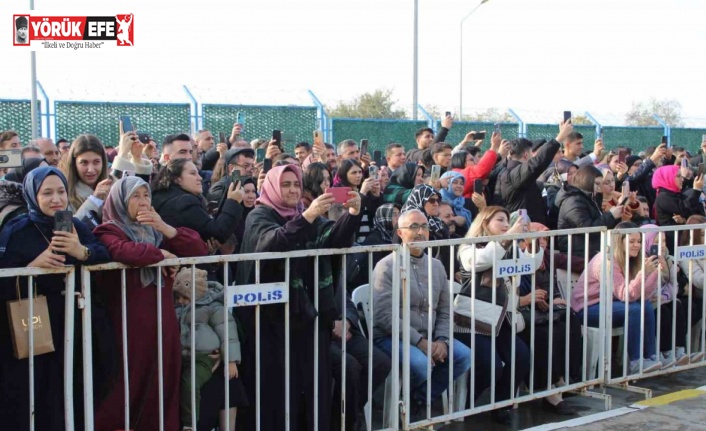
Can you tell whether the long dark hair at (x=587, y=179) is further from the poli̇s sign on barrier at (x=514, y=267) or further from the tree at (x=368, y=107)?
the tree at (x=368, y=107)


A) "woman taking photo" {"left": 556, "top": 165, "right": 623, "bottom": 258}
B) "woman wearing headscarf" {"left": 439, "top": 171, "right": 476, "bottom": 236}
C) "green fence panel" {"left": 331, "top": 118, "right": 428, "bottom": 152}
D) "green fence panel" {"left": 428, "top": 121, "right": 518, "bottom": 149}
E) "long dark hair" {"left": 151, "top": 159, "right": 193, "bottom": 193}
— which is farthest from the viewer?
"green fence panel" {"left": 428, "top": 121, "right": 518, "bottom": 149}

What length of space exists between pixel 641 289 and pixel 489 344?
68.3 inches

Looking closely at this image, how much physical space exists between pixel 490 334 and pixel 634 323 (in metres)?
1.79

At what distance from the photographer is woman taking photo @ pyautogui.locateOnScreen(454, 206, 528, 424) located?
6.61 meters

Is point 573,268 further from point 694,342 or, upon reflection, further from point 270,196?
point 270,196

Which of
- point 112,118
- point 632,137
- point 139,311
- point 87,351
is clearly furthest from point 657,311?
point 632,137

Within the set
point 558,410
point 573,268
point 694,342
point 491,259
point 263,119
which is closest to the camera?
point 491,259

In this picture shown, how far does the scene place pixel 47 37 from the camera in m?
16.1

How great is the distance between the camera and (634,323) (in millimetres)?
7727

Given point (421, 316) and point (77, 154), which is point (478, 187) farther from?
point (77, 154)

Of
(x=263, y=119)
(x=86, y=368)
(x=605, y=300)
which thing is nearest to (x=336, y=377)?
(x=86, y=368)

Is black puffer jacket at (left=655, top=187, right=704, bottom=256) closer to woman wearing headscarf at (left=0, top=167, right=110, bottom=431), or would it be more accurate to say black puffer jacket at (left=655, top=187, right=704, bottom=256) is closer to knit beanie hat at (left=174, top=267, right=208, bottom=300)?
knit beanie hat at (left=174, top=267, right=208, bottom=300)

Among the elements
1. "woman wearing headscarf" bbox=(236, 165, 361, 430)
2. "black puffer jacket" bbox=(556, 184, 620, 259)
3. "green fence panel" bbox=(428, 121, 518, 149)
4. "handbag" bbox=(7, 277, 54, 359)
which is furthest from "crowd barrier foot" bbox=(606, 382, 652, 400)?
"green fence panel" bbox=(428, 121, 518, 149)

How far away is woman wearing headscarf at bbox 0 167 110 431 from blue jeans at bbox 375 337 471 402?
220cm
